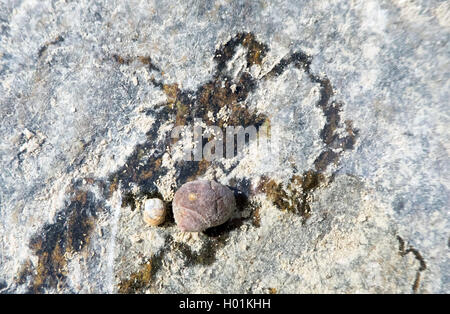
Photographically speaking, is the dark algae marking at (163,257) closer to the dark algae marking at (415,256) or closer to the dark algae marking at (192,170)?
the dark algae marking at (192,170)

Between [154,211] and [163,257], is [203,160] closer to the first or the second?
[154,211]

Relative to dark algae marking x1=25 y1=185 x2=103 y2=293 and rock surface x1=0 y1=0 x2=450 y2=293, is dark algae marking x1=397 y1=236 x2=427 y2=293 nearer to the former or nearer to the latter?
rock surface x1=0 y1=0 x2=450 y2=293

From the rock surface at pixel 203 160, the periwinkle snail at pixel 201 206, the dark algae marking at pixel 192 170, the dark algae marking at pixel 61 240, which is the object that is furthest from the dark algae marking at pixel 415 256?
the dark algae marking at pixel 61 240

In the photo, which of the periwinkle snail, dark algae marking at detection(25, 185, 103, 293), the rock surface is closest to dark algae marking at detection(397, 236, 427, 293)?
the rock surface

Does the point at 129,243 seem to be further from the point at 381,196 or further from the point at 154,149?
the point at 381,196

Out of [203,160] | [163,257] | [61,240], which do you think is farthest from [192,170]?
[61,240]
